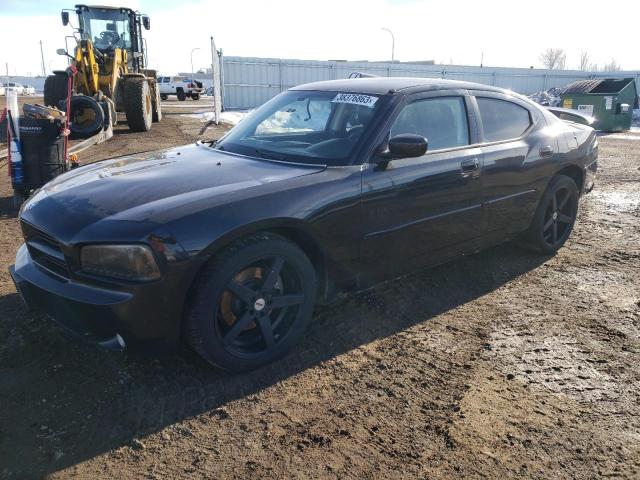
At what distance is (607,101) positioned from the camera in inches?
652

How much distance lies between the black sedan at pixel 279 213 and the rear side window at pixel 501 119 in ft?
0.05

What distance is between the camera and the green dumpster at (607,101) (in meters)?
16.6

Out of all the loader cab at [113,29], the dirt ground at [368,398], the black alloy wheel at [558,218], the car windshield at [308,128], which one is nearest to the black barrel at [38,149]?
the dirt ground at [368,398]

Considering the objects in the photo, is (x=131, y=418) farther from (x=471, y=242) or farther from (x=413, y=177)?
(x=471, y=242)

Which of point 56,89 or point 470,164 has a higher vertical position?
point 56,89

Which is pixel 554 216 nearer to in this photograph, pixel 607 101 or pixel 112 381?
pixel 112 381

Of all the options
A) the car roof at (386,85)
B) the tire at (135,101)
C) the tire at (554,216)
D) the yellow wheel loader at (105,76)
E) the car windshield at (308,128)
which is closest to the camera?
the car windshield at (308,128)

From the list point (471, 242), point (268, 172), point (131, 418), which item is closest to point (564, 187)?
point (471, 242)

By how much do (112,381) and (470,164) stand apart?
2.77m

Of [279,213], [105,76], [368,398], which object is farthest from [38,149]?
[105,76]

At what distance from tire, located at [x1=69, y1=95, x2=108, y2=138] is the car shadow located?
27.6 ft

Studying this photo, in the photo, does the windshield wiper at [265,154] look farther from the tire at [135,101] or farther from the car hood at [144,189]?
the tire at [135,101]

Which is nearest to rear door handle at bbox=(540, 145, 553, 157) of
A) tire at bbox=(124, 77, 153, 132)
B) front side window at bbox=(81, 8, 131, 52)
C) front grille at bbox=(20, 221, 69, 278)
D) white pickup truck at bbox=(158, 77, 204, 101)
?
front grille at bbox=(20, 221, 69, 278)

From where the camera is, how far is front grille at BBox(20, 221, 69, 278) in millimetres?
2572
